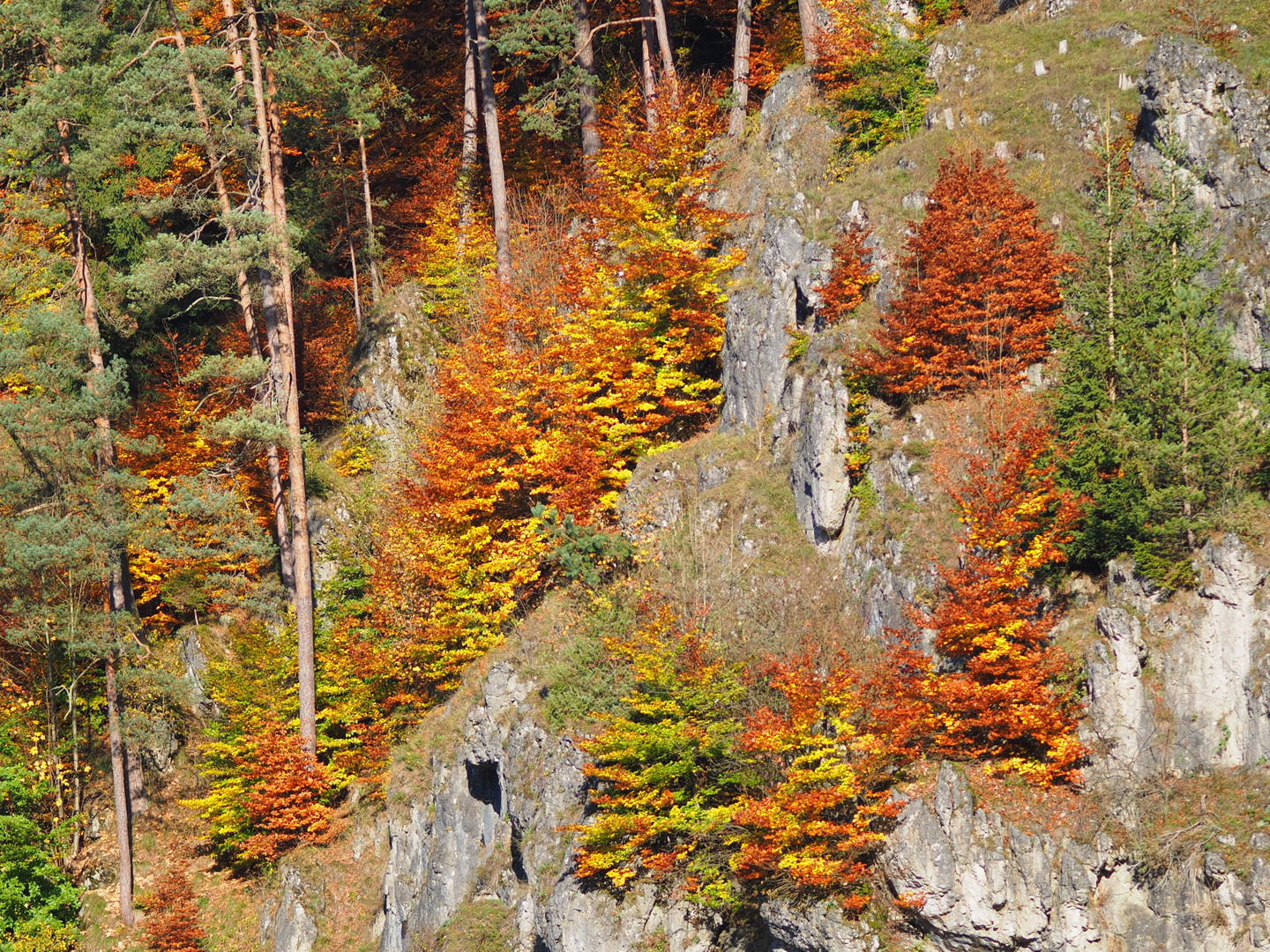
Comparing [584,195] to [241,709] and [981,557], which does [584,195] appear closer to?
[241,709]

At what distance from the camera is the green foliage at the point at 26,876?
24.3m

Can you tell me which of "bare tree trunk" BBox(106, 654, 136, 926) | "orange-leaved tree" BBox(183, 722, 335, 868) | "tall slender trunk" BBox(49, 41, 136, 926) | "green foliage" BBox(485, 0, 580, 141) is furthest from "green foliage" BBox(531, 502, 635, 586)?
"green foliage" BBox(485, 0, 580, 141)

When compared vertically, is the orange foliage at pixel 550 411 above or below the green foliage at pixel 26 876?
above

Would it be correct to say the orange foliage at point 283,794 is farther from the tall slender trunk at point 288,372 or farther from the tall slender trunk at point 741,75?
the tall slender trunk at point 741,75

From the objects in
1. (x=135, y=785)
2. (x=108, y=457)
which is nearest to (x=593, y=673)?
(x=108, y=457)

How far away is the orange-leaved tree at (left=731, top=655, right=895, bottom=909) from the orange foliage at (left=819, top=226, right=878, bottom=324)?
25.4 feet

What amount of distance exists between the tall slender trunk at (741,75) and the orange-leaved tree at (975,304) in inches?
335

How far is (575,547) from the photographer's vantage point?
20625 millimetres

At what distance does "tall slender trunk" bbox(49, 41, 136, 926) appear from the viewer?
2505 centimetres

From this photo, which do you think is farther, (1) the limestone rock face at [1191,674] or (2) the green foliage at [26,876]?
(2) the green foliage at [26,876]

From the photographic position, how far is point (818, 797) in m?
15.2

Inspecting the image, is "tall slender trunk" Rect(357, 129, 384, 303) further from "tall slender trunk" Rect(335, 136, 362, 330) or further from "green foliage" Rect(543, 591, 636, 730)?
"green foliage" Rect(543, 591, 636, 730)

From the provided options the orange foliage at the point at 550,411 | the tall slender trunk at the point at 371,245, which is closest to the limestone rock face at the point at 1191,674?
the orange foliage at the point at 550,411

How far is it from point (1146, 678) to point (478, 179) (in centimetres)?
2331
